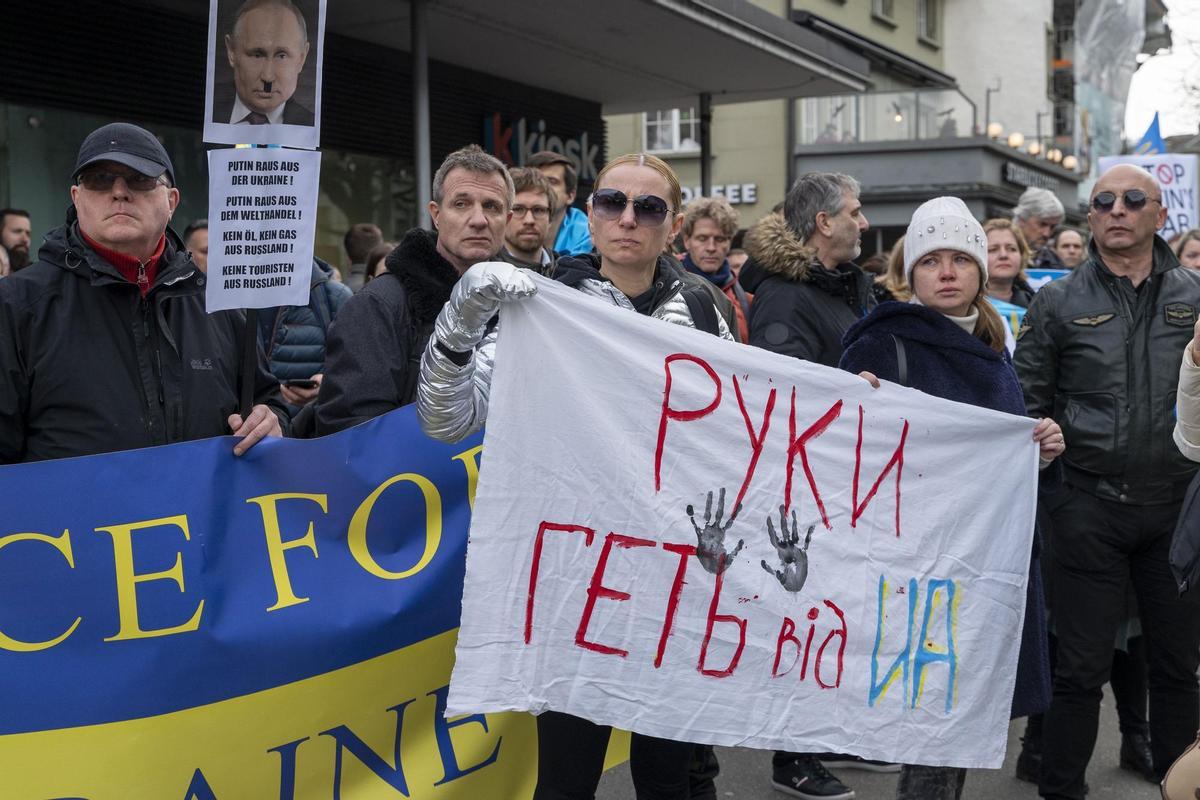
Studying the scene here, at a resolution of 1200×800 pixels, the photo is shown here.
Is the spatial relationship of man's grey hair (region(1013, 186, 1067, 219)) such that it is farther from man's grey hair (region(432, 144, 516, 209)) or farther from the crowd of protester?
man's grey hair (region(432, 144, 516, 209))

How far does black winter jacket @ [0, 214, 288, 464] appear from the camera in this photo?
9.73ft

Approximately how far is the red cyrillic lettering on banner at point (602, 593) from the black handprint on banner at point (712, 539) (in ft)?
0.53

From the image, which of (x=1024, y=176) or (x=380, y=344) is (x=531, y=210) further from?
(x=1024, y=176)

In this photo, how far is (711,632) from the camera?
305 centimetres

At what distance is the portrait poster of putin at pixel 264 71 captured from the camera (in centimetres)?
306

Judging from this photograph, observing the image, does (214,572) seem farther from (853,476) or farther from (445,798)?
(853,476)

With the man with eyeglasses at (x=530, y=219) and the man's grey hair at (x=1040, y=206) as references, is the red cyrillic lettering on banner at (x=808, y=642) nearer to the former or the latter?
the man with eyeglasses at (x=530, y=219)

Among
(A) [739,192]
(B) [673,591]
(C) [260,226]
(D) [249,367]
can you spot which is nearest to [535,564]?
(B) [673,591]

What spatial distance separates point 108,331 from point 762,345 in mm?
2368

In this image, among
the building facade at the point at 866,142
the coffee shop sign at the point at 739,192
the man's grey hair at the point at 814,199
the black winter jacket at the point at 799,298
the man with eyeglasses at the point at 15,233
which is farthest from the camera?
the coffee shop sign at the point at 739,192

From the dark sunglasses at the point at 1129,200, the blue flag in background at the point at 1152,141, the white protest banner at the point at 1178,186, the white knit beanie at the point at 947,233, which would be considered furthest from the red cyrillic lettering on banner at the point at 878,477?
the blue flag in background at the point at 1152,141

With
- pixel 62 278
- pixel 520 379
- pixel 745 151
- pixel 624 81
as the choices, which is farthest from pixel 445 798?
pixel 745 151

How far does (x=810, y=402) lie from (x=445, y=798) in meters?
1.46

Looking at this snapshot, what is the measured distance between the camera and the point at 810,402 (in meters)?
3.28
